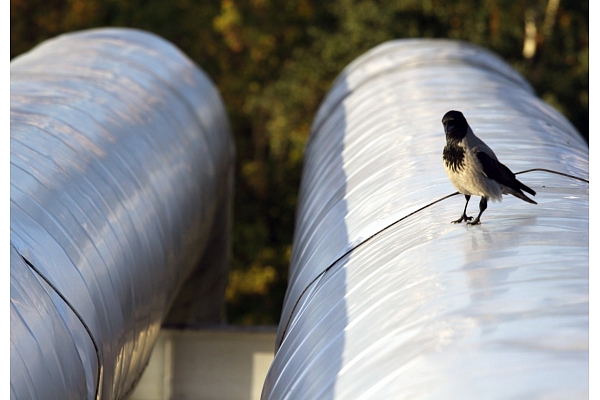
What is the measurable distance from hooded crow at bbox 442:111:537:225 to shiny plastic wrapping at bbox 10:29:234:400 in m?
1.41

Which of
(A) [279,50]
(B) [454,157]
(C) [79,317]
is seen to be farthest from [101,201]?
(A) [279,50]

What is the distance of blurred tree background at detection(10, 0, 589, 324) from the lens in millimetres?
10867

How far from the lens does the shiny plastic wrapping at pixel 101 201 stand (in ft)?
8.27

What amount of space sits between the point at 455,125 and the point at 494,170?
18cm

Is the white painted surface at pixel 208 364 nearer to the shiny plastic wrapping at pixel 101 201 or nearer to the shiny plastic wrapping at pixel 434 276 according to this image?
the shiny plastic wrapping at pixel 101 201

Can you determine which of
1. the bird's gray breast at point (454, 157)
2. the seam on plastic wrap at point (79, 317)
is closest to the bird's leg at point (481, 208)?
the bird's gray breast at point (454, 157)

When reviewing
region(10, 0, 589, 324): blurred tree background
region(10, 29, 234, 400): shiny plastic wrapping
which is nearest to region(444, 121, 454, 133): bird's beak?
region(10, 29, 234, 400): shiny plastic wrapping

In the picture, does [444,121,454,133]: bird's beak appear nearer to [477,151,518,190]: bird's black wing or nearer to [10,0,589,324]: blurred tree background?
[477,151,518,190]: bird's black wing

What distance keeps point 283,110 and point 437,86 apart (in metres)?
6.94

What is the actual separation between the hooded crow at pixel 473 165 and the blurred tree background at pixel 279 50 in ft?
26.2

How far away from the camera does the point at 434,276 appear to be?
85.3 inches

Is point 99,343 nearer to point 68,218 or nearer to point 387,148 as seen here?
point 68,218

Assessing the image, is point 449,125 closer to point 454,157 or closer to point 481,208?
point 454,157

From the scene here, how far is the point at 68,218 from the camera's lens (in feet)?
9.96
